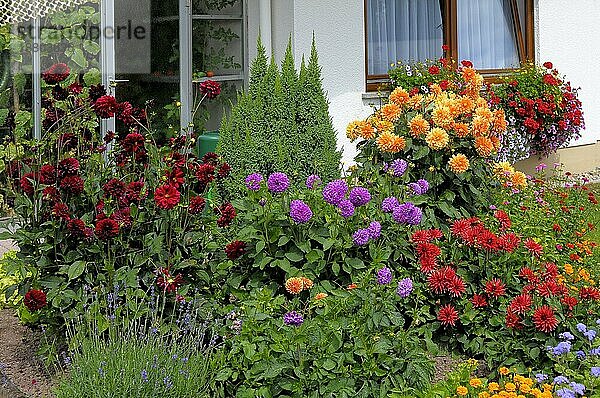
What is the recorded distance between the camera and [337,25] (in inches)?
324

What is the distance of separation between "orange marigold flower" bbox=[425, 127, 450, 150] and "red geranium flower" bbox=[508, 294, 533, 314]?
1270 millimetres

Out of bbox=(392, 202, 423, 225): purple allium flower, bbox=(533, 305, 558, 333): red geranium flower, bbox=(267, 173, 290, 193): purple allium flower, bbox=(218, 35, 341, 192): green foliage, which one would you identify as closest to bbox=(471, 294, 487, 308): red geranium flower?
bbox=(533, 305, 558, 333): red geranium flower

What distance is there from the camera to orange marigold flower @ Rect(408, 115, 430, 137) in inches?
211

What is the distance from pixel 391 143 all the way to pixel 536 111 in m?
4.84

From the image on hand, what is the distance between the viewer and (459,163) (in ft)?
17.1

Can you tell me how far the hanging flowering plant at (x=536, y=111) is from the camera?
956cm

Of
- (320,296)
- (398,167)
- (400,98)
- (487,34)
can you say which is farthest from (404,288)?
(487,34)

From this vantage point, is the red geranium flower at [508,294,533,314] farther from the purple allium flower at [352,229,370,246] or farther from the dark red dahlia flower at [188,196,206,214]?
the dark red dahlia flower at [188,196,206,214]

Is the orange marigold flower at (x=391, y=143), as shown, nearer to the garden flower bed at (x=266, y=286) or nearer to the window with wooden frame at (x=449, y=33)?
the garden flower bed at (x=266, y=286)

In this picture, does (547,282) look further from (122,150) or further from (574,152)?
(574,152)

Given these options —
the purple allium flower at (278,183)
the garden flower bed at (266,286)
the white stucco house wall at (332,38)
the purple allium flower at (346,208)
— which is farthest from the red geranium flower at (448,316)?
the white stucco house wall at (332,38)

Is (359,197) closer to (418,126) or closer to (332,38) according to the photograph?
(418,126)

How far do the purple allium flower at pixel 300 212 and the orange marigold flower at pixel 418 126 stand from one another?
1272 mm

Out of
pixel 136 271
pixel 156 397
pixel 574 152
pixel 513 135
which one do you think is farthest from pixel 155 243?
pixel 574 152
